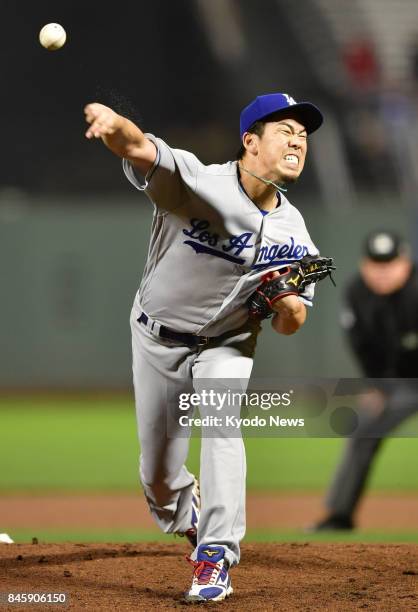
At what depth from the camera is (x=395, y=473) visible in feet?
28.5

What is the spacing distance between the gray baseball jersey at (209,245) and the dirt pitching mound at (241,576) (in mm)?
976

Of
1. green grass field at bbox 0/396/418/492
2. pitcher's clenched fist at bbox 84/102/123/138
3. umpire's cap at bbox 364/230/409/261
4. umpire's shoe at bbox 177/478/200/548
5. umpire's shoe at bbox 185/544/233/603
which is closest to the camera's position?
pitcher's clenched fist at bbox 84/102/123/138

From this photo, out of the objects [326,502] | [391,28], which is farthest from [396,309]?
[391,28]

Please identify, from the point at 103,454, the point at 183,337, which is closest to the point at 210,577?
the point at 183,337

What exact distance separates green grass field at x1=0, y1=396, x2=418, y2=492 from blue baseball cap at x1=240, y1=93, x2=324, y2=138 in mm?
4076

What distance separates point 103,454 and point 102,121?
6.37 meters

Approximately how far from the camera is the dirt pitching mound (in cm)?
355

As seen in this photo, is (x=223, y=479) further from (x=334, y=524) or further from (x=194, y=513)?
(x=334, y=524)

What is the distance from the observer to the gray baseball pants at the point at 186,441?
3.69 metres

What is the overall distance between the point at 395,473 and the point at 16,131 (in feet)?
30.7

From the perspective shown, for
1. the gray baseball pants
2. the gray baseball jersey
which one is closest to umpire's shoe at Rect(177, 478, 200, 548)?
the gray baseball pants

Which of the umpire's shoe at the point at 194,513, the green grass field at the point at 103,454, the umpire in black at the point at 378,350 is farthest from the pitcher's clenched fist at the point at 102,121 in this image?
the green grass field at the point at 103,454

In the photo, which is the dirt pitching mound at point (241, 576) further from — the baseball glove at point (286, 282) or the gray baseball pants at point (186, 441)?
the baseball glove at point (286, 282)

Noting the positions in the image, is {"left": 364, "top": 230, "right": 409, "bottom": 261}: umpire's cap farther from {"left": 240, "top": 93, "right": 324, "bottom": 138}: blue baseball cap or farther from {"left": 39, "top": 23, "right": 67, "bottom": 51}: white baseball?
{"left": 39, "top": 23, "right": 67, "bottom": 51}: white baseball
